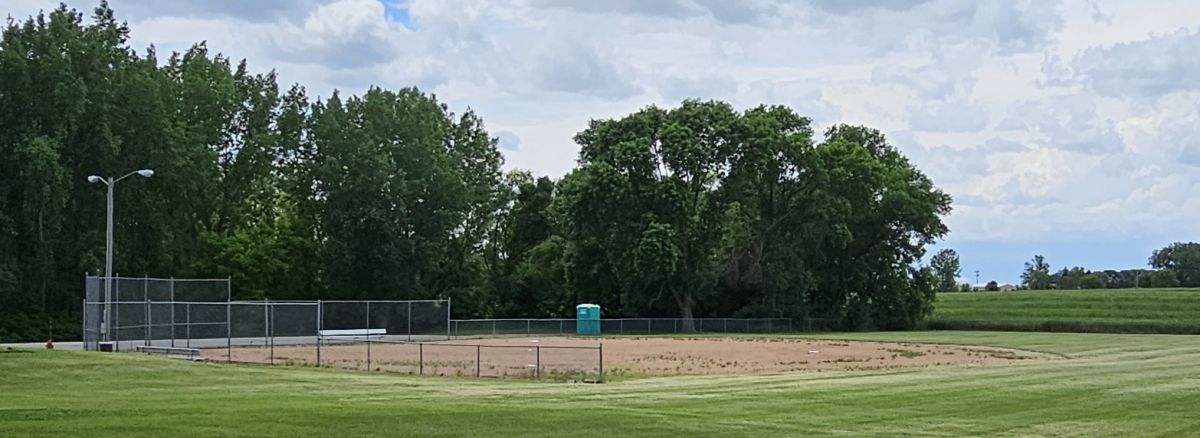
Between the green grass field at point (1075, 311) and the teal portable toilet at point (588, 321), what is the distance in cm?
2894

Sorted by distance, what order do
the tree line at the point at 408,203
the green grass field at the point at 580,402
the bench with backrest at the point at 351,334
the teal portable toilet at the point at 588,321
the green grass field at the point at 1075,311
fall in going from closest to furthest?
the green grass field at the point at 580,402 → the bench with backrest at the point at 351,334 → the tree line at the point at 408,203 → the teal portable toilet at the point at 588,321 → the green grass field at the point at 1075,311

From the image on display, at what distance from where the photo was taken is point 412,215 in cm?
8269

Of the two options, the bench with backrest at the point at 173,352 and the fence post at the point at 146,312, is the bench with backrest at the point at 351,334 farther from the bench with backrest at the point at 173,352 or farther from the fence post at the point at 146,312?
the bench with backrest at the point at 173,352

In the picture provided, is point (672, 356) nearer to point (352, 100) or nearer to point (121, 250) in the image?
point (121, 250)

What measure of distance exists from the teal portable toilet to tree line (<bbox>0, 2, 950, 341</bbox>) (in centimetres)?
497

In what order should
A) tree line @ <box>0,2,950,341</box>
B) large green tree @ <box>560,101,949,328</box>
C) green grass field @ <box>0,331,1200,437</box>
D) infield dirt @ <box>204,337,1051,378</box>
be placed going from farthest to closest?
large green tree @ <box>560,101,949,328</box> < tree line @ <box>0,2,950,341</box> < infield dirt @ <box>204,337,1051,378</box> < green grass field @ <box>0,331,1200,437</box>

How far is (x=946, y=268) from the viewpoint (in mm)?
139000

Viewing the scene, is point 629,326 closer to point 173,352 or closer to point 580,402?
point 173,352

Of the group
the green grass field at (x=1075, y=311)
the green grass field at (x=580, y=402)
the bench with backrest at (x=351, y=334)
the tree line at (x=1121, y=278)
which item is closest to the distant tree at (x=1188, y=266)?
the tree line at (x=1121, y=278)

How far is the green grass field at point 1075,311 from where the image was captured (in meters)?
85.8

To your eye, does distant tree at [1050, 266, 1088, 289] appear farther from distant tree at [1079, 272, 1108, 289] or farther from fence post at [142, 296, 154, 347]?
fence post at [142, 296, 154, 347]

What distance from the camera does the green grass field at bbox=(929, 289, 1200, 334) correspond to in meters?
85.8

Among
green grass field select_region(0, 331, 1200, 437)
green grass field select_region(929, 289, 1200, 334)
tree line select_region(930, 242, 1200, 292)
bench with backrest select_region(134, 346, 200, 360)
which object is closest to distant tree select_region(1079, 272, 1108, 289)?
tree line select_region(930, 242, 1200, 292)

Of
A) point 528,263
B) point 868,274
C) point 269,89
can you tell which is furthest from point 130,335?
point 868,274
